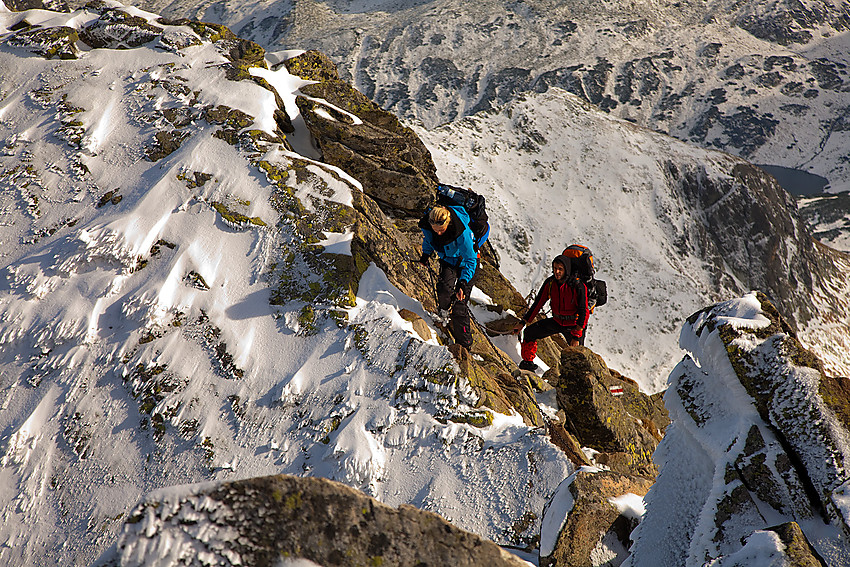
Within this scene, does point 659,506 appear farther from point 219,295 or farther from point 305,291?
point 219,295

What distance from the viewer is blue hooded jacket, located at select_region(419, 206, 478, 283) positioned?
29.1ft

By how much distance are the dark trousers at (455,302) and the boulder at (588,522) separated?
3.84m

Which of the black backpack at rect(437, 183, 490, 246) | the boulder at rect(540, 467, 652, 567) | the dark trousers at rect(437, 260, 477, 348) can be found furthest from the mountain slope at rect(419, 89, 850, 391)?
the boulder at rect(540, 467, 652, 567)

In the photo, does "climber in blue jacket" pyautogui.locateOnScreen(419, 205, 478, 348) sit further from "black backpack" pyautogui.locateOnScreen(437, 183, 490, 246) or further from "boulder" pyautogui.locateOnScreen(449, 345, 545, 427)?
"boulder" pyautogui.locateOnScreen(449, 345, 545, 427)

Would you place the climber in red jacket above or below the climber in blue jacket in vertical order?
below

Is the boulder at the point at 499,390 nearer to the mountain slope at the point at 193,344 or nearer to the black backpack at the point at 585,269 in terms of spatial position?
the mountain slope at the point at 193,344

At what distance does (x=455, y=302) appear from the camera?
9008mm

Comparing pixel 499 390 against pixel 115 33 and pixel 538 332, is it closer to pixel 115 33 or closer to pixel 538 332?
pixel 538 332

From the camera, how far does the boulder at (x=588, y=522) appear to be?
4.72 metres

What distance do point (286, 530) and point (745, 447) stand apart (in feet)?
12.2

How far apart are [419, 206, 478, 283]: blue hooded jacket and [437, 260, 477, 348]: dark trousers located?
14 cm

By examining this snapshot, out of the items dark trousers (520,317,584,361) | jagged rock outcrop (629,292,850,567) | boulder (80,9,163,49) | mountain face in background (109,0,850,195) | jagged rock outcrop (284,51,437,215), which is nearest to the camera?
jagged rock outcrop (629,292,850,567)

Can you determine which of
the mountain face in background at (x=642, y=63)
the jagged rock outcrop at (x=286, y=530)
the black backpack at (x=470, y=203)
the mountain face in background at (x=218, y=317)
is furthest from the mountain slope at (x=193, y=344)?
the mountain face in background at (x=642, y=63)

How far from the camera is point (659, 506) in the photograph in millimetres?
4270
